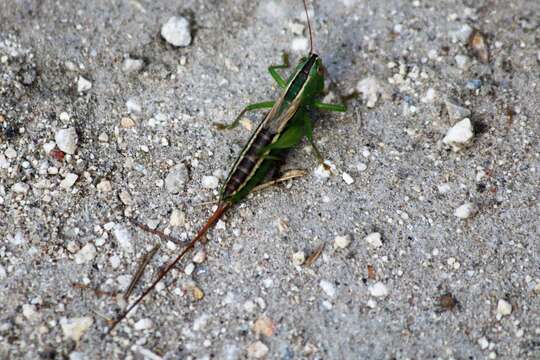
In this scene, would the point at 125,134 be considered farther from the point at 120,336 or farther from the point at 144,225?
the point at 120,336

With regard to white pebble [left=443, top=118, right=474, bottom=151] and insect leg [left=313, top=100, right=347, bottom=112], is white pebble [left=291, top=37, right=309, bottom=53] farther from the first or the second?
white pebble [left=443, top=118, right=474, bottom=151]


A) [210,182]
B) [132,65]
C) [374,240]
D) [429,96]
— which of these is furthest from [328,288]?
[132,65]

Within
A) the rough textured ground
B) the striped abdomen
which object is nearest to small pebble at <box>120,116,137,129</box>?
the rough textured ground

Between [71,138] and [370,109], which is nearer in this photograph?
[71,138]

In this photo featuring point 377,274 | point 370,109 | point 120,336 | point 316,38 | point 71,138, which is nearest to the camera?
point 120,336

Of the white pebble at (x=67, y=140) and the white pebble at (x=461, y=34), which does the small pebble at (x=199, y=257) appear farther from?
the white pebble at (x=461, y=34)

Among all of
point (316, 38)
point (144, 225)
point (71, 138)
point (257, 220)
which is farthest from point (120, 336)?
point (316, 38)

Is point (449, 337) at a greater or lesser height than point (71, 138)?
lesser

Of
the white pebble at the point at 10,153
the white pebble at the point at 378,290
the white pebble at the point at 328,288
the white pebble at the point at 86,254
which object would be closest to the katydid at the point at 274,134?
the white pebble at the point at 86,254
